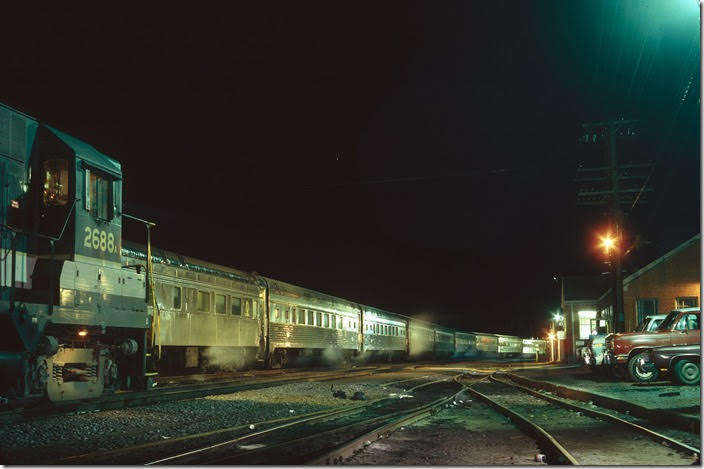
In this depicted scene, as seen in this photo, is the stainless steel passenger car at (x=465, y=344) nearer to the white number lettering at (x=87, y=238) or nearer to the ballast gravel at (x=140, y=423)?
the ballast gravel at (x=140, y=423)

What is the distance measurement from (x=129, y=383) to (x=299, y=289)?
16.5m

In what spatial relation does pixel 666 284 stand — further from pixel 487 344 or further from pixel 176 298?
pixel 487 344

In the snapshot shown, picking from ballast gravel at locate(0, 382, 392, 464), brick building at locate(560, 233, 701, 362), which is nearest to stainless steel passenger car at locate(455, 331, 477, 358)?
brick building at locate(560, 233, 701, 362)

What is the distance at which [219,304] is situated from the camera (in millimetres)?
20922

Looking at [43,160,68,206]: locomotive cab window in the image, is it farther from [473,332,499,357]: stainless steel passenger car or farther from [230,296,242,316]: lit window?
[473,332,499,357]: stainless steel passenger car

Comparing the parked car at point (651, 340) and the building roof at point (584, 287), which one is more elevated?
the building roof at point (584, 287)

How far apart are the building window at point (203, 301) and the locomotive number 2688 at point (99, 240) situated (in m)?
7.98

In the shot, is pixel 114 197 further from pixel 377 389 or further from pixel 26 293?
pixel 377 389

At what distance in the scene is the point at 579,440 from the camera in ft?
30.5

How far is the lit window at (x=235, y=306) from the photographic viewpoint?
71.7 feet

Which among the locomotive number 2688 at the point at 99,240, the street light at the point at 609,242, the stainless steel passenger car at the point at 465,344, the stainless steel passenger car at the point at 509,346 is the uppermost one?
the street light at the point at 609,242

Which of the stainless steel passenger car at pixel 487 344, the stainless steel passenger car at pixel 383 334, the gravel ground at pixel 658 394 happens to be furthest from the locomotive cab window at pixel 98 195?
the stainless steel passenger car at pixel 487 344

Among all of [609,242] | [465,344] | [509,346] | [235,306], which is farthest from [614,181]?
[509,346]

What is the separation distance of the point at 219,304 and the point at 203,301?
1.10 meters
